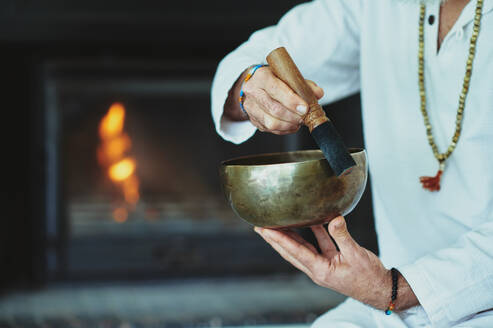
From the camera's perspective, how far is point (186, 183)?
83.3 inches

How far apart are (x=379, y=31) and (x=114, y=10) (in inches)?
41.1

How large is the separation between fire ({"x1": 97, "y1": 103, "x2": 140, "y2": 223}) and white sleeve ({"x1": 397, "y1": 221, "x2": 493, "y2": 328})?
4.79ft

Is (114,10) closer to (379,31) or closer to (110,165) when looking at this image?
(110,165)

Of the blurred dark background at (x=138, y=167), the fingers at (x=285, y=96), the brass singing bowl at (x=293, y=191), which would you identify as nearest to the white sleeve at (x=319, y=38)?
the fingers at (x=285, y=96)

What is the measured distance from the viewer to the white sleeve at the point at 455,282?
760 millimetres

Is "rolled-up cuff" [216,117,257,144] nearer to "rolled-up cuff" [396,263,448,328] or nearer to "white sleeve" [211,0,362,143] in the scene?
"white sleeve" [211,0,362,143]

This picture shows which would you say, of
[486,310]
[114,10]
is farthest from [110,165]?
[486,310]

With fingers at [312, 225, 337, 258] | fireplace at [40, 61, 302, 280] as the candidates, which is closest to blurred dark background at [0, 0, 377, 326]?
fireplace at [40, 61, 302, 280]

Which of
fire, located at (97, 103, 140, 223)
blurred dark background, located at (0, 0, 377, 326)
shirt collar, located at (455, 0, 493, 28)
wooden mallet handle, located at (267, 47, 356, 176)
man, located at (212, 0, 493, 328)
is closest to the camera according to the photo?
wooden mallet handle, located at (267, 47, 356, 176)

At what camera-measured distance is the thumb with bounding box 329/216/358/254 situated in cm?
68

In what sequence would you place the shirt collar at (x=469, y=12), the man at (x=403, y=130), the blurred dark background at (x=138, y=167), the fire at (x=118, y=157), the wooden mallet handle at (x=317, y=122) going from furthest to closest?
1. the fire at (x=118, y=157)
2. the blurred dark background at (x=138, y=167)
3. the shirt collar at (x=469, y=12)
4. the man at (x=403, y=130)
5. the wooden mallet handle at (x=317, y=122)

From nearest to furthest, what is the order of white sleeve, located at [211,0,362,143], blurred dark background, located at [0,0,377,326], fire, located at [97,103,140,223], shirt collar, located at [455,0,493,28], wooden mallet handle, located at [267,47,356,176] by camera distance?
1. wooden mallet handle, located at [267,47,356,176]
2. shirt collar, located at [455,0,493,28]
3. white sleeve, located at [211,0,362,143]
4. blurred dark background, located at [0,0,377,326]
5. fire, located at [97,103,140,223]

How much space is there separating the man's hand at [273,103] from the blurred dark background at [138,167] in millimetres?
1080

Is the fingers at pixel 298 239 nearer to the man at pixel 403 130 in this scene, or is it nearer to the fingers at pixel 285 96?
the man at pixel 403 130
